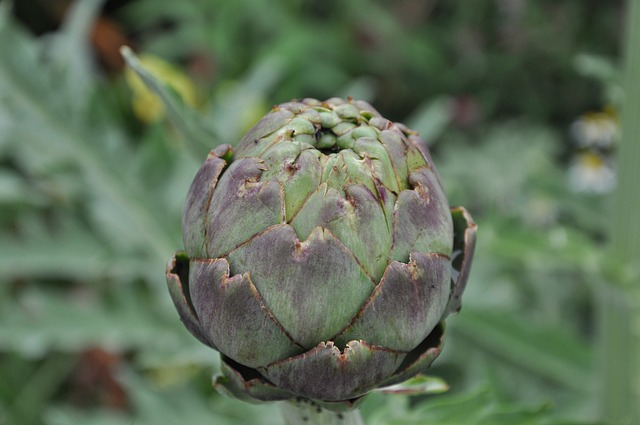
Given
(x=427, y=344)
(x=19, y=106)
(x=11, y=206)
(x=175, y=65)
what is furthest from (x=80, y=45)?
(x=427, y=344)

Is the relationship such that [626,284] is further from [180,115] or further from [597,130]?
[597,130]

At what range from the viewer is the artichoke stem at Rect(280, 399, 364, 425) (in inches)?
22.6

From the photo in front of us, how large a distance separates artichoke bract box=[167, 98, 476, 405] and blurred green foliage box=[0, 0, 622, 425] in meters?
0.23

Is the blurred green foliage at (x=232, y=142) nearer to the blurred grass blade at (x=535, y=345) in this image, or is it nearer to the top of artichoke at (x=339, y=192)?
the blurred grass blade at (x=535, y=345)

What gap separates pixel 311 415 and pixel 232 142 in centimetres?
70

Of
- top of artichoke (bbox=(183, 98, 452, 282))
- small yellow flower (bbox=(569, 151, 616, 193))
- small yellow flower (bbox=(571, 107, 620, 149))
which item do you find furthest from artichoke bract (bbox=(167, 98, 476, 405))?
small yellow flower (bbox=(571, 107, 620, 149))

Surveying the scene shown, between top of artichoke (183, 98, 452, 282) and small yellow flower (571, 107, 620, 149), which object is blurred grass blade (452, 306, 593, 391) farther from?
small yellow flower (571, 107, 620, 149)

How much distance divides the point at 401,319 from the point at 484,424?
0.91 ft

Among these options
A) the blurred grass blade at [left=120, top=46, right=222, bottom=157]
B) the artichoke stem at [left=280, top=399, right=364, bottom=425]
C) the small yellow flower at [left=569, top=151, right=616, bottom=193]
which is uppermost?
the blurred grass blade at [left=120, top=46, right=222, bottom=157]

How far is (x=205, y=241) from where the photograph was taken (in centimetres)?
53

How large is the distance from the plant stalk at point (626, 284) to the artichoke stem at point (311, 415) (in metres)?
0.53

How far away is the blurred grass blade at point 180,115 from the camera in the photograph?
0.69 meters

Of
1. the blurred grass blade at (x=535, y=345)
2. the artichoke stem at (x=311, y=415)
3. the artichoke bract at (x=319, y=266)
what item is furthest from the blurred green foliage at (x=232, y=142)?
the artichoke bract at (x=319, y=266)

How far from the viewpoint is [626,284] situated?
1.01m
